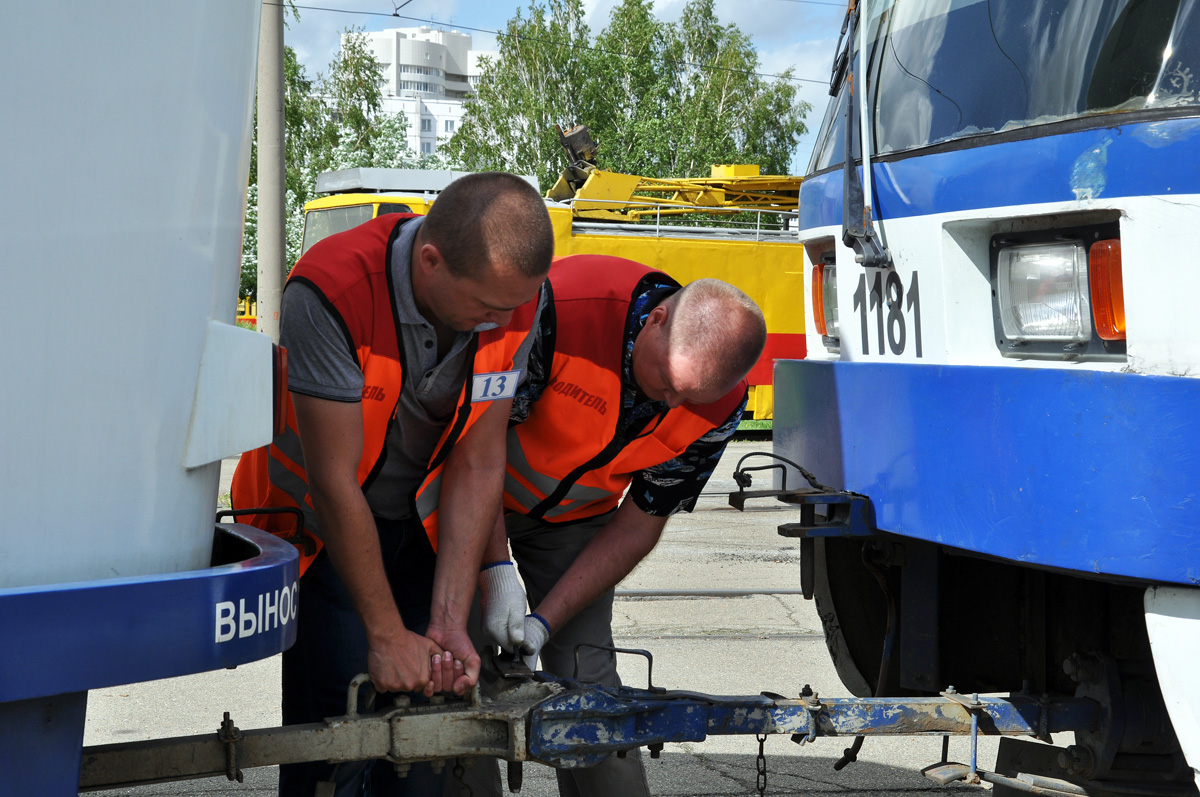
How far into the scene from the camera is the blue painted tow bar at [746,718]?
6.75ft

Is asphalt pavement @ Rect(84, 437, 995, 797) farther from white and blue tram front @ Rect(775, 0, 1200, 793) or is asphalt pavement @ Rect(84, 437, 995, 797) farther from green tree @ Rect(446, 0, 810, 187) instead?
green tree @ Rect(446, 0, 810, 187)

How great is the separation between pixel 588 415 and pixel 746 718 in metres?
0.84

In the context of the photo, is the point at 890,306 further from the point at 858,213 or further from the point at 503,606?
the point at 503,606

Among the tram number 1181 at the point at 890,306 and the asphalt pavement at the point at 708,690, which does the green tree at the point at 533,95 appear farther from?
the tram number 1181 at the point at 890,306

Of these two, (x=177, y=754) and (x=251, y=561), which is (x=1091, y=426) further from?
(x=177, y=754)

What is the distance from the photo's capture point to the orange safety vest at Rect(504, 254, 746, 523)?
106 inches

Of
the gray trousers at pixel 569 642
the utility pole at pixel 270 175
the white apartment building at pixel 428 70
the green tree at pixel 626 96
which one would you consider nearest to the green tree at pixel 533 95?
the green tree at pixel 626 96

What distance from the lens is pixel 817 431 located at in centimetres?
272

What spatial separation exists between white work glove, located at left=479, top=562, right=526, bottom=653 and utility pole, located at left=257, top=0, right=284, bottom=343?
5161 mm

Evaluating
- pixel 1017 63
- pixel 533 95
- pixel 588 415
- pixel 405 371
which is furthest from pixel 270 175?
pixel 533 95

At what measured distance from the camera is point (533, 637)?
2598 millimetres

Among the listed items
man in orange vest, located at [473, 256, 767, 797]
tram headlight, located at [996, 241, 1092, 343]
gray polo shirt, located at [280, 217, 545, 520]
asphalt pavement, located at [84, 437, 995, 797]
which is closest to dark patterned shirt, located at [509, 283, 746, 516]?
man in orange vest, located at [473, 256, 767, 797]

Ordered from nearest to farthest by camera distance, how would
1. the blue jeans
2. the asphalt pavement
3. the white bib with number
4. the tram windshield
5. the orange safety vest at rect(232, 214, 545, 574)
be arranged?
the tram windshield < the orange safety vest at rect(232, 214, 545, 574) < the white bib with number < the blue jeans < the asphalt pavement

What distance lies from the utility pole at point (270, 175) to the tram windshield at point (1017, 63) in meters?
5.37
